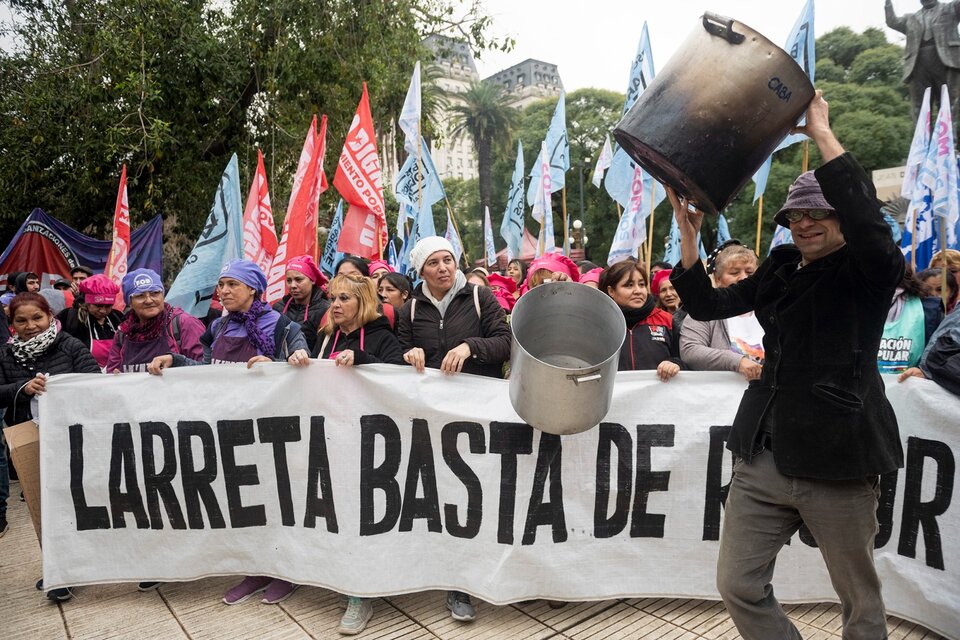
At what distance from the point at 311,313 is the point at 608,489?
8.33 feet

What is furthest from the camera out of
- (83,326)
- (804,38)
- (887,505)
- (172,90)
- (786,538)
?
(172,90)

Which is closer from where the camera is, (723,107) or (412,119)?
(723,107)

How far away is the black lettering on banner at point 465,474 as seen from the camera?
11.0ft

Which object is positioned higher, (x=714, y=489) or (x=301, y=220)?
(x=301, y=220)

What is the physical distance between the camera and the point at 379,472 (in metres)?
3.45

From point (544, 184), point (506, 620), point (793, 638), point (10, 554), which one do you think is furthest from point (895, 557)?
point (544, 184)

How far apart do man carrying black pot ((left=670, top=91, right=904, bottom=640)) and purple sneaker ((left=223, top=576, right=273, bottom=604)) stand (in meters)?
2.44

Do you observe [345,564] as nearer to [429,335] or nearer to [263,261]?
[429,335]

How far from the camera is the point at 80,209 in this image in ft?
38.8

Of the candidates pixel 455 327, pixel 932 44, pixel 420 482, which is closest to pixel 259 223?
pixel 455 327

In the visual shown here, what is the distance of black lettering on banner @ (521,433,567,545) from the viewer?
3.34m

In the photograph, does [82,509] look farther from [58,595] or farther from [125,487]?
[58,595]

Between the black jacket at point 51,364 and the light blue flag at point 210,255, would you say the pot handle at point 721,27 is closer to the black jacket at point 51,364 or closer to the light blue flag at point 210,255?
the black jacket at point 51,364

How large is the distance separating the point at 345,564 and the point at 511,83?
398 feet
